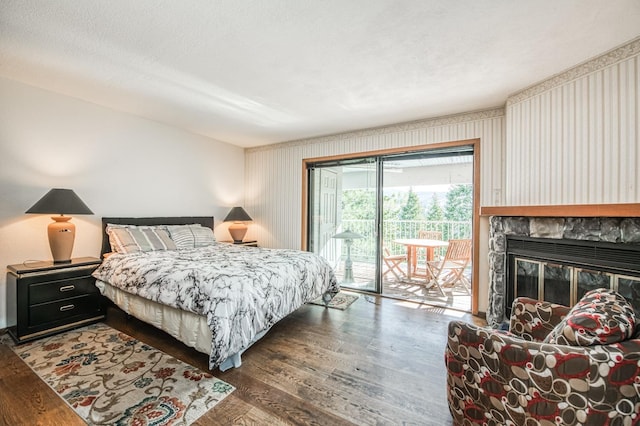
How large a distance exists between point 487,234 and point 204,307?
3.13 meters

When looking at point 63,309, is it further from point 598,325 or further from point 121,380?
point 598,325

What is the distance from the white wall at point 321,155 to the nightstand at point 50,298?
2577 mm

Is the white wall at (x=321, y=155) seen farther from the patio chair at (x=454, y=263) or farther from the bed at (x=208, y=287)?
the bed at (x=208, y=287)

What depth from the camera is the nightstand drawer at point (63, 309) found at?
241 centimetres

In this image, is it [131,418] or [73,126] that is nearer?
[131,418]

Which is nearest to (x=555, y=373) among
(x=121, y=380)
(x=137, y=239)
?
(x=121, y=380)

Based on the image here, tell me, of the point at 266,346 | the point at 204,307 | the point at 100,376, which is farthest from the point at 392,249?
the point at 100,376

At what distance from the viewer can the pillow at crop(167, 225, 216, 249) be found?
3.54 meters

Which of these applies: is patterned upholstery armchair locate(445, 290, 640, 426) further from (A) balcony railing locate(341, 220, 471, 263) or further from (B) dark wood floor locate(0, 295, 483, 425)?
(A) balcony railing locate(341, 220, 471, 263)

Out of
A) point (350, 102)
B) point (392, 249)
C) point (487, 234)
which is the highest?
point (350, 102)

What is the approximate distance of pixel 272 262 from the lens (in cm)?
264

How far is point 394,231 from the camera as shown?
5.48 meters

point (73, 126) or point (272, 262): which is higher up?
point (73, 126)

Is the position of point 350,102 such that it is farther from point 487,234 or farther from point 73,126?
point 73,126
